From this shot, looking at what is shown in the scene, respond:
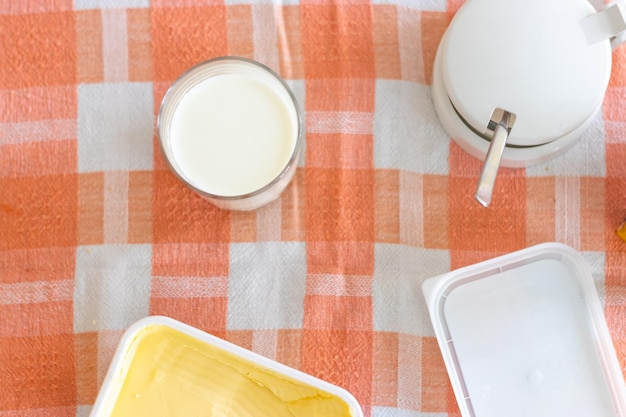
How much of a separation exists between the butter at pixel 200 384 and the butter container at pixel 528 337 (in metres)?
0.16

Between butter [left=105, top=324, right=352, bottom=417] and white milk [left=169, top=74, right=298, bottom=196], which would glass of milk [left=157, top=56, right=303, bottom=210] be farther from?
butter [left=105, top=324, right=352, bottom=417]

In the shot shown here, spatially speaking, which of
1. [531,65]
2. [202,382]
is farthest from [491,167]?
[202,382]

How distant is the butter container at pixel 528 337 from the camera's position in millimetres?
736

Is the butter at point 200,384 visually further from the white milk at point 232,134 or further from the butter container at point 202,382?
the white milk at point 232,134

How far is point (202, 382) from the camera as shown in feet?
2.34

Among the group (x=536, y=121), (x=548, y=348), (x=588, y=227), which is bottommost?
(x=548, y=348)

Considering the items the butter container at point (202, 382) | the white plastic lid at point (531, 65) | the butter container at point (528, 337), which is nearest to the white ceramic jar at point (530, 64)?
the white plastic lid at point (531, 65)

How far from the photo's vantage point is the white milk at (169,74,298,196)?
71cm

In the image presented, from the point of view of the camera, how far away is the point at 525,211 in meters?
0.76

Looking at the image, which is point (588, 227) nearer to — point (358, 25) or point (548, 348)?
point (548, 348)

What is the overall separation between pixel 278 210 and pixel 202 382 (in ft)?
0.63

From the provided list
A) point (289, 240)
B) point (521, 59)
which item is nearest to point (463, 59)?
point (521, 59)

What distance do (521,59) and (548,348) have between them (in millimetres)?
297

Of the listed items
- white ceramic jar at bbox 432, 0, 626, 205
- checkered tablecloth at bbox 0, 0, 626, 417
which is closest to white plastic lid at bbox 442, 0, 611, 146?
white ceramic jar at bbox 432, 0, 626, 205
